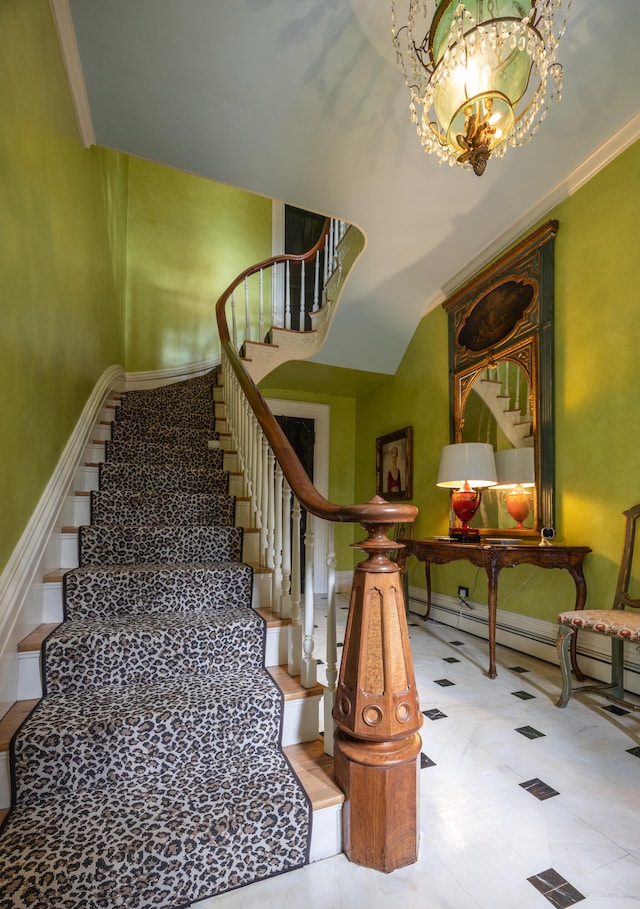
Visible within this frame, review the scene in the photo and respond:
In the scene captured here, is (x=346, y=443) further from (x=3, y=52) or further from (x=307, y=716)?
(x=3, y=52)

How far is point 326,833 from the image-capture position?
1.24 m

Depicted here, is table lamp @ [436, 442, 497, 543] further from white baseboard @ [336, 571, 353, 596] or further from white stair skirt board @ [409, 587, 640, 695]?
white baseboard @ [336, 571, 353, 596]

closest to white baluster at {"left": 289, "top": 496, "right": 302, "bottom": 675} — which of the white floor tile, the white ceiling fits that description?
the white floor tile

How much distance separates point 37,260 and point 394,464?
147 inches

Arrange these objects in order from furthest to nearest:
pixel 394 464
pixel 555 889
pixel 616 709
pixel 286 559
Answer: pixel 394 464 < pixel 616 709 < pixel 286 559 < pixel 555 889

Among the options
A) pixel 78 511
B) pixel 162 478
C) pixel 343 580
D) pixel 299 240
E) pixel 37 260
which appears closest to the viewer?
pixel 37 260

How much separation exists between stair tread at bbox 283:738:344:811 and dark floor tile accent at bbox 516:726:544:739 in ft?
3.23

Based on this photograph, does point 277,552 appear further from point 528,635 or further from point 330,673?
point 528,635

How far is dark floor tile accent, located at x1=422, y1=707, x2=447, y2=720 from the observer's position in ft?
6.85

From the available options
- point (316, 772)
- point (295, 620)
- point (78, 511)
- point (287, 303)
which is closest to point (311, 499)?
point (295, 620)

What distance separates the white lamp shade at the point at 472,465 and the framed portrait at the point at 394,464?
1297 millimetres

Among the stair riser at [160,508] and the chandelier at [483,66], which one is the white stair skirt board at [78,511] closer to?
the stair riser at [160,508]

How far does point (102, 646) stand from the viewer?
4.97 feet

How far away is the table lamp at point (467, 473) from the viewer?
305cm
